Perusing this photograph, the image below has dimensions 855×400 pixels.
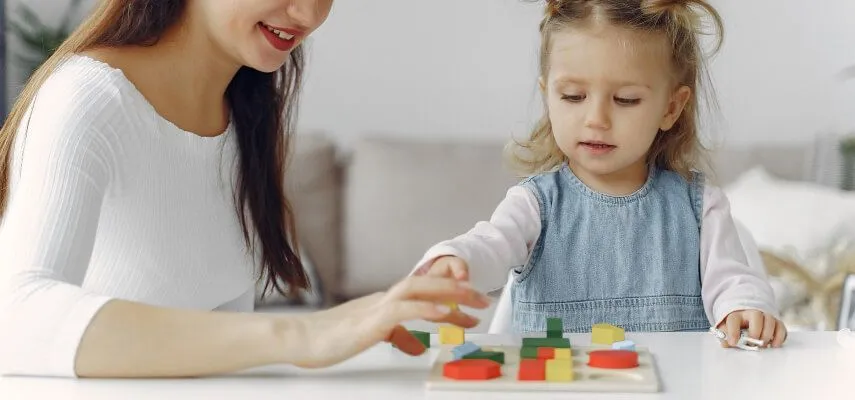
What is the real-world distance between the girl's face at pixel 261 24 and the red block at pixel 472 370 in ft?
1.83

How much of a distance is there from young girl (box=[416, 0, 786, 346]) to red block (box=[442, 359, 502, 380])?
0.45 metres

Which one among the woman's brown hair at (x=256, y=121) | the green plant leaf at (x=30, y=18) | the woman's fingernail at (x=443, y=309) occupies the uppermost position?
the green plant leaf at (x=30, y=18)

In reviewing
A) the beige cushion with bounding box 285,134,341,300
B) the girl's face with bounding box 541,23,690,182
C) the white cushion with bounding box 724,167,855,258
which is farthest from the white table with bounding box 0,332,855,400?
the beige cushion with bounding box 285,134,341,300

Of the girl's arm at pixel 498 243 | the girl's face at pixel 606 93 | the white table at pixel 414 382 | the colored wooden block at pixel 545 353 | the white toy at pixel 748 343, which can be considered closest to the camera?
the white table at pixel 414 382

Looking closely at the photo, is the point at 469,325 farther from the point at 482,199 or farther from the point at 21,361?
the point at 482,199

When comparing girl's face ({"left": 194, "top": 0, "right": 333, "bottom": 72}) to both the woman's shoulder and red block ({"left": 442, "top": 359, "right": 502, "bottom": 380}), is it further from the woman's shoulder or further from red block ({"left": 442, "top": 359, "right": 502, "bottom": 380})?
red block ({"left": 442, "top": 359, "right": 502, "bottom": 380})

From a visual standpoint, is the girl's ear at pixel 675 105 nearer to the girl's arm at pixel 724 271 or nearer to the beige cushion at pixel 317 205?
the girl's arm at pixel 724 271

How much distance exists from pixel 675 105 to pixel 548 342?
0.60 m

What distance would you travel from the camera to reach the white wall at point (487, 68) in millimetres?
3797

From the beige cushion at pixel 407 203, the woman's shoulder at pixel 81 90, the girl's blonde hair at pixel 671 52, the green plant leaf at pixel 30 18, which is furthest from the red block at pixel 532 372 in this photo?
the green plant leaf at pixel 30 18

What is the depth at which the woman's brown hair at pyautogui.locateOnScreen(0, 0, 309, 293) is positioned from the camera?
1273mm

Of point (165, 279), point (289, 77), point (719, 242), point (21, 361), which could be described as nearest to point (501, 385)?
point (21, 361)

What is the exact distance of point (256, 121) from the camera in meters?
1.47

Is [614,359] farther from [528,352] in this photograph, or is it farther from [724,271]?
[724,271]
